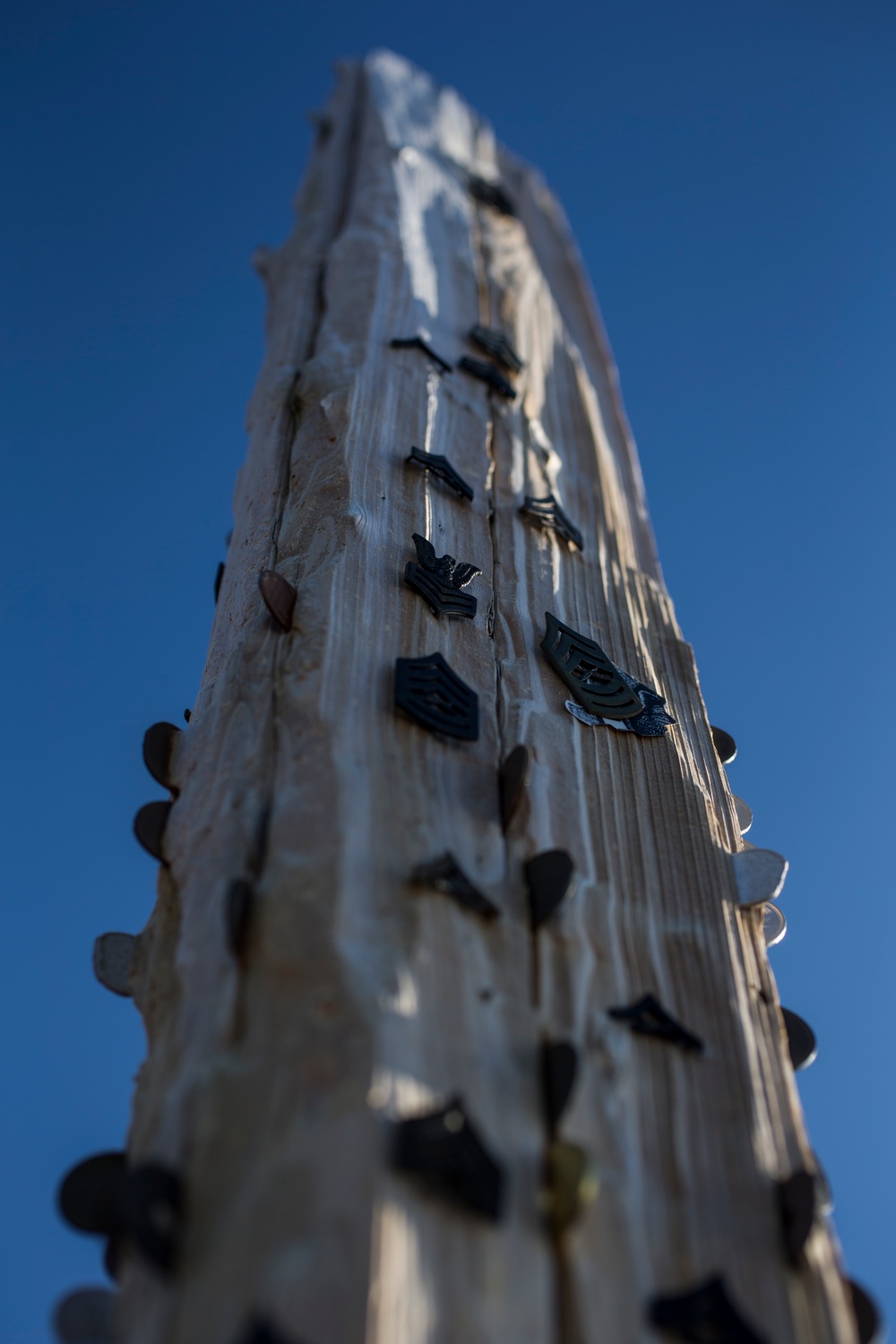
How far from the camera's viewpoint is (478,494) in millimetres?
2547

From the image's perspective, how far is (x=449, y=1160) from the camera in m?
1.22

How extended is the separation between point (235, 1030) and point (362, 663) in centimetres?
67

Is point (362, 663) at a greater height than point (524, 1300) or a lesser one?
greater

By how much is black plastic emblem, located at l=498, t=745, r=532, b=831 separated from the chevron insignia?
0.35 meters

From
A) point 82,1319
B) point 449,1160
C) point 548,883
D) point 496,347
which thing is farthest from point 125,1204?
point 496,347

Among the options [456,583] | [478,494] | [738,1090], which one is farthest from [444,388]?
[738,1090]

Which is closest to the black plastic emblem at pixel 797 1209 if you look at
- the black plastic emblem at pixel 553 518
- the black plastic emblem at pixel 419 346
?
the black plastic emblem at pixel 553 518

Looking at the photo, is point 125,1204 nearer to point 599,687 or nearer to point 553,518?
point 599,687

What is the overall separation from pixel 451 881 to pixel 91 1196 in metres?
0.58

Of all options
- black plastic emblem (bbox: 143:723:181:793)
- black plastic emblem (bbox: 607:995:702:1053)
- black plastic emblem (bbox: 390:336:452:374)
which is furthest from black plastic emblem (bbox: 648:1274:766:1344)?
black plastic emblem (bbox: 390:336:452:374)

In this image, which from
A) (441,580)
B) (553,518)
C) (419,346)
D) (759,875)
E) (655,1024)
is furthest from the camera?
(419,346)

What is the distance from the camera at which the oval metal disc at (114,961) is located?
1769 millimetres

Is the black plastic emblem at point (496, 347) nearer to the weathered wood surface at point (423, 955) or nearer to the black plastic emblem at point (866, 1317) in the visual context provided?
the weathered wood surface at point (423, 955)

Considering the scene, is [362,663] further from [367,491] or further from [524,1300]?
[524,1300]
